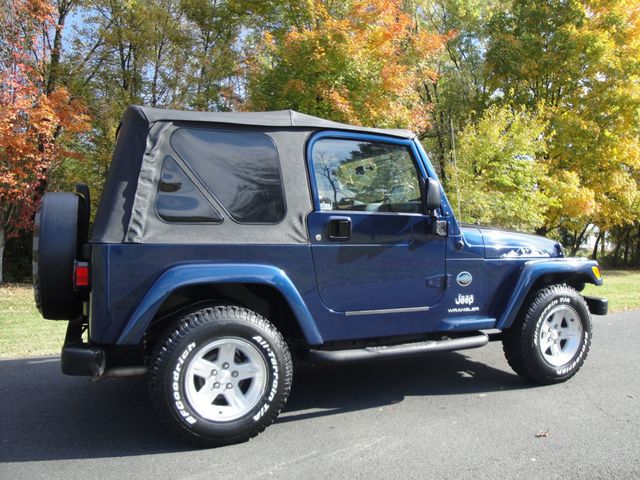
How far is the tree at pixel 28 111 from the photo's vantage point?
1287 cm

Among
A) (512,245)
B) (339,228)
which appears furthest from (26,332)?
(512,245)

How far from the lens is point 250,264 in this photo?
11.6 ft

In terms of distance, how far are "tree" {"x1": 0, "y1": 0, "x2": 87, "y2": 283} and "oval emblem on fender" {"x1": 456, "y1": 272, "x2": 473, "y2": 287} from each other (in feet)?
39.7

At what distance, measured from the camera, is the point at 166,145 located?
11.6ft

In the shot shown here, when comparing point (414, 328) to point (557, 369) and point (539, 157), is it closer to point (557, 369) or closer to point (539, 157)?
point (557, 369)

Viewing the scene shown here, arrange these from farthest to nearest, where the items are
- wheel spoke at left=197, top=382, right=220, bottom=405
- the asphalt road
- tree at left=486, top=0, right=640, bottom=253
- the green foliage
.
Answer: tree at left=486, top=0, right=640, bottom=253
the green foliage
wheel spoke at left=197, top=382, right=220, bottom=405
the asphalt road

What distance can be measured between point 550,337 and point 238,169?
3.16m

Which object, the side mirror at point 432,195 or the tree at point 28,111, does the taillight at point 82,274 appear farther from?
the tree at point 28,111

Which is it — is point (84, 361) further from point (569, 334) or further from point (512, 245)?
Result: point (569, 334)

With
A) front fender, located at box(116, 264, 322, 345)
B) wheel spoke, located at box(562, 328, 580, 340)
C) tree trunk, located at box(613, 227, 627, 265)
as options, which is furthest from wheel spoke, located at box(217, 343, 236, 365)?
tree trunk, located at box(613, 227, 627, 265)

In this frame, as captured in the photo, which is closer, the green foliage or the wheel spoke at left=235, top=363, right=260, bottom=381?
the wheel spoke at left=235, top=363, right=260, bottom=381

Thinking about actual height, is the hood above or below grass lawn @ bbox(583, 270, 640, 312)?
above

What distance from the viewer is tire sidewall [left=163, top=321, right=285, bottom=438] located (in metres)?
3.29

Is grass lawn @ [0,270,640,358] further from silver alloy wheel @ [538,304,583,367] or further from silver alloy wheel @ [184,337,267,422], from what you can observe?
silver alloy wheel @ [538,304,583,367]
